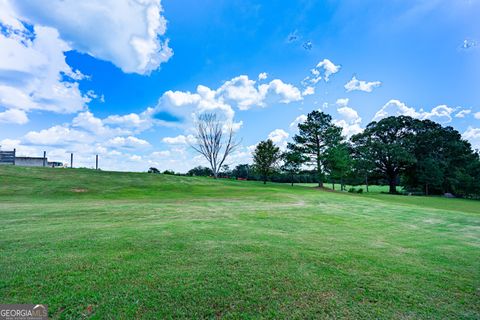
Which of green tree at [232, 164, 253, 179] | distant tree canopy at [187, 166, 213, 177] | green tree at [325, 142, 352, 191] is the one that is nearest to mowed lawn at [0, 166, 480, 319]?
green tree at [325, 142, 352, 191]

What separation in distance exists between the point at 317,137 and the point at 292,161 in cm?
536

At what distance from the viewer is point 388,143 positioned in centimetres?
3719

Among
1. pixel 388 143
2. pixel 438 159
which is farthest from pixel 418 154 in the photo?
pixel 388 143

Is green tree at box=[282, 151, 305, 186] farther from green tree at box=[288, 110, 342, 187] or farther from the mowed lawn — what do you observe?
the mowed lawn

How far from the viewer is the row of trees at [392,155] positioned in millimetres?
33438

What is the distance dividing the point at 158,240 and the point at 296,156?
31214mm

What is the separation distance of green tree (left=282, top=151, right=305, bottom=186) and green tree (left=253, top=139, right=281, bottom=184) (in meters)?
3.62

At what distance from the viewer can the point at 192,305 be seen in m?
2.77

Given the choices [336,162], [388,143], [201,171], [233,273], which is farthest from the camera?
[201,171]

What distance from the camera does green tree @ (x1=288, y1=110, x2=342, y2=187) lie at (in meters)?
35.0

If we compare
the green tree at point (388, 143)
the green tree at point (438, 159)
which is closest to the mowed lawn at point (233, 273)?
the green tree at point (388, 143)

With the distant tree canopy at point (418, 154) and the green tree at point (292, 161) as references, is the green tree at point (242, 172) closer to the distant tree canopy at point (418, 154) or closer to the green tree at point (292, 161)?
the green tree at point (292, 161)

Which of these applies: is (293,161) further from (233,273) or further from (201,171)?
(233,273)

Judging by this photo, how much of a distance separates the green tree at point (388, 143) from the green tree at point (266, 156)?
13.9 metres
